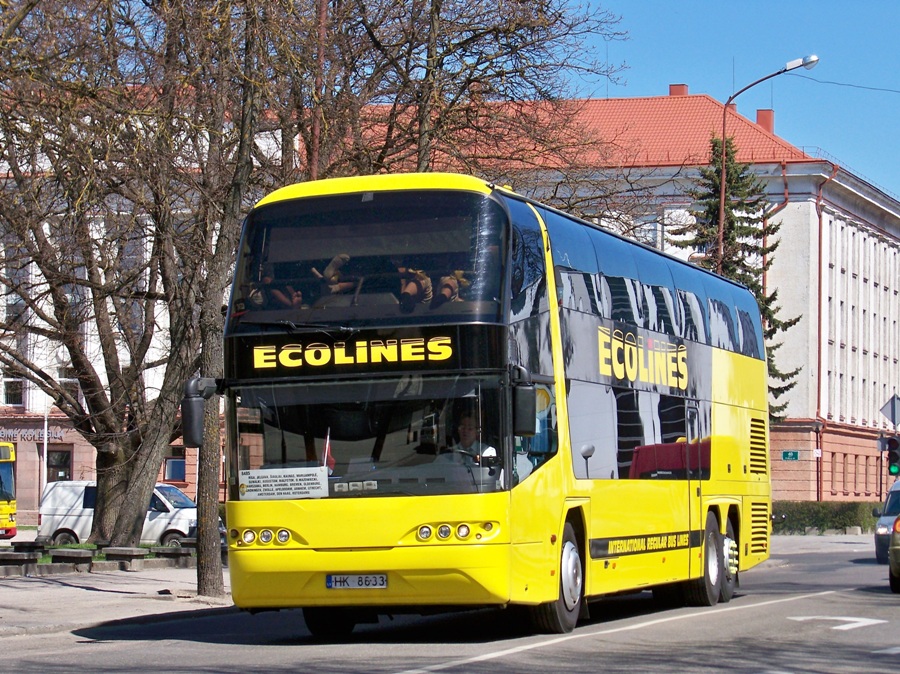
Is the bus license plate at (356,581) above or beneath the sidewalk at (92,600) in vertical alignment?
above

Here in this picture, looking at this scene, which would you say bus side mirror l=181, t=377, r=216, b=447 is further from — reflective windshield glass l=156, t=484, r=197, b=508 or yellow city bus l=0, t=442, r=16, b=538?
yellow city bus l=0, t=442, r=16, b=538

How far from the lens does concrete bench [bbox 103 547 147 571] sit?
2708 centimetres

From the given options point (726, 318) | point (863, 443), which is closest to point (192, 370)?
point (726, 318)

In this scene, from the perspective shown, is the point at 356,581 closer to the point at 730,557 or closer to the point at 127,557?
the point at 730,557

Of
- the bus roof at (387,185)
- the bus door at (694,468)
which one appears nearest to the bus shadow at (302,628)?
the bus door at (694,468)

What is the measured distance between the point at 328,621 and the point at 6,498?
111ft

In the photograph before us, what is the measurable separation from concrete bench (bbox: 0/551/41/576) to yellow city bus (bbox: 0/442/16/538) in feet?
59.8

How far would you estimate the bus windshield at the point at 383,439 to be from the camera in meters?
13.7

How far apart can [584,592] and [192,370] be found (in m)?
12.3

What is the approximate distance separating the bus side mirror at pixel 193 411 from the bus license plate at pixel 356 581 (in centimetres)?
167

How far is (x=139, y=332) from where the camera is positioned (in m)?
33.9

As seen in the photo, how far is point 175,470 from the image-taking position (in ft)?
234

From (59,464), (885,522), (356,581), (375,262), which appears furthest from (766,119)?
(356,581)

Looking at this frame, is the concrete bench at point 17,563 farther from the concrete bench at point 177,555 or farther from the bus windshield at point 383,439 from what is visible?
the bus windshield at point 383,439
